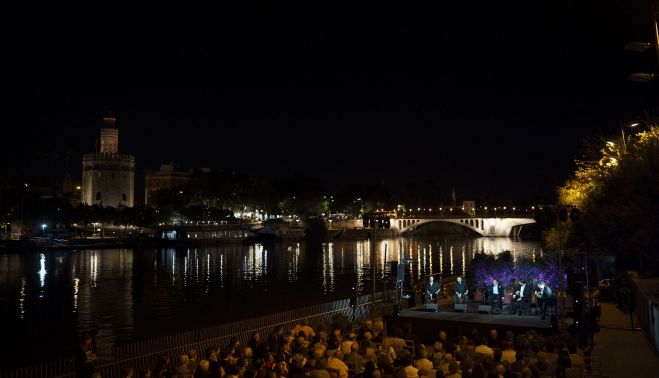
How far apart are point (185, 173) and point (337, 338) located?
15252 centimetres

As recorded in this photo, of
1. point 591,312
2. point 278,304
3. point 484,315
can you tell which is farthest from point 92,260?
point 591,312

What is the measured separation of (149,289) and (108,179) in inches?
3328

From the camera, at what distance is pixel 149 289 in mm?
47469

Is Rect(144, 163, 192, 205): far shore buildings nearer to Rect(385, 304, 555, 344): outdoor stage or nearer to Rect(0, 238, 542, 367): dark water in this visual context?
Rect(0, 238, 542, 367): dark water

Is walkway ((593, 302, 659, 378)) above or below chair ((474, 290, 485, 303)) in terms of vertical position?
A: below

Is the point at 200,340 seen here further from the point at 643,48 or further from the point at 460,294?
the point at 643,48

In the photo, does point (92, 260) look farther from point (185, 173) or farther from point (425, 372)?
point (185, 173)

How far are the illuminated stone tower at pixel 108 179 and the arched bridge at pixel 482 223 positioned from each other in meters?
53.8

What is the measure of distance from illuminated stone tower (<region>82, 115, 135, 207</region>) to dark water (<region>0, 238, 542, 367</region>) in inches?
1656

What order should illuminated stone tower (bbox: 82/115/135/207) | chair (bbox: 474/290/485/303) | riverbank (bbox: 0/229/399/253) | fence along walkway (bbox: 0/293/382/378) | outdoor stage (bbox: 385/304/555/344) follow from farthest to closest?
illuminated stone tower (bbox: 82/115/135/207)
riverbank (bbox: 0/229/399/253)
chair (bbox: 474/290/485/303)
fence along walkway (bbox: 0/293/382/378)
outdoor stage (bbox: 385/304/555/344)

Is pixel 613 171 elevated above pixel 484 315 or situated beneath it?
elevated above

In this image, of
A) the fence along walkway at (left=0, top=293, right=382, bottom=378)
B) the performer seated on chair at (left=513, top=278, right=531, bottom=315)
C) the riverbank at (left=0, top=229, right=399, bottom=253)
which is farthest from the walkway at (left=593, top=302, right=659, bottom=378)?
the riverbank at (left=0, top=229, right=399, bottom=253)

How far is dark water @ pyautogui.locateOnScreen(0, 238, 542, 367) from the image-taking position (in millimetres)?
31688

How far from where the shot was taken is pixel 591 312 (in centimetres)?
1662
